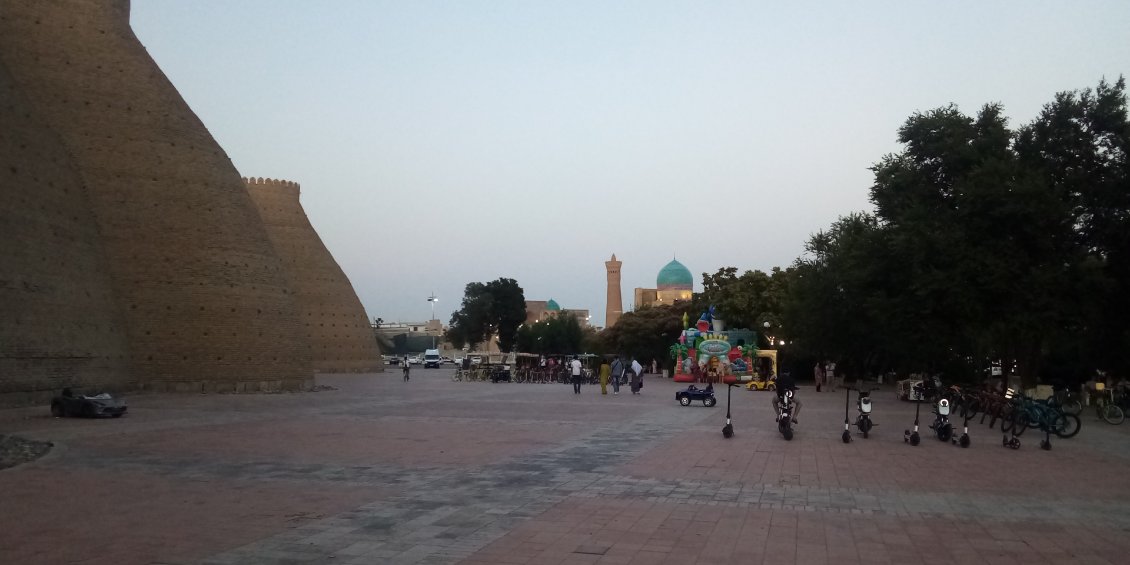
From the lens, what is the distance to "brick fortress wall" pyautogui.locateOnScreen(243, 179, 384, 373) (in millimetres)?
67062

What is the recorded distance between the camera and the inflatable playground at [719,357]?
47.8 meters

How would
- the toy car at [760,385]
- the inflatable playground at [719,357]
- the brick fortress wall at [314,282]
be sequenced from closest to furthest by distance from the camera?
the toy car at [760,385], the inflatable playground at [719,357], the brick fortress wall at [314,282]

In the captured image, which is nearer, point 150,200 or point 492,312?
point 150,200

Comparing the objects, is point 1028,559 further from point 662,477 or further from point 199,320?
point 199,320

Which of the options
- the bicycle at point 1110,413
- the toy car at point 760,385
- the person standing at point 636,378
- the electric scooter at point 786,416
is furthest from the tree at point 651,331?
the electric scooter at point 786,416

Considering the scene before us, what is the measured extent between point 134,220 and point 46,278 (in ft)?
23.0

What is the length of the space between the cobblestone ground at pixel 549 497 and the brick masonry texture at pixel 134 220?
13.8 m

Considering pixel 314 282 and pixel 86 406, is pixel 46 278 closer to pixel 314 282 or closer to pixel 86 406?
pixel 86 406

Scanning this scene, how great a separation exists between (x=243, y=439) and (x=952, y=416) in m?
18.6

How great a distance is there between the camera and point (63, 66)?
35531mm

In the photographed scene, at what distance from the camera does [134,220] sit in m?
35.9

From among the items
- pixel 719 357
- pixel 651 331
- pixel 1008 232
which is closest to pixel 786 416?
pixel 1008 232

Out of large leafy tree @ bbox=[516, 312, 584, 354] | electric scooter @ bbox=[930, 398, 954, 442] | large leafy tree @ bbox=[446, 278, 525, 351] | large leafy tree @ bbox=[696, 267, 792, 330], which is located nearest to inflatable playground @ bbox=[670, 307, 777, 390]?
large leafy tree @ bbox=[696, 267, 792, 330]

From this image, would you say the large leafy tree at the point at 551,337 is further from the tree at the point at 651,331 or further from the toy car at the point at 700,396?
the toy car at the point at 700,396
